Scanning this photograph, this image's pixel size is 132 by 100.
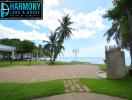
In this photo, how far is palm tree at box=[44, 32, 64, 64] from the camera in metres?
49.1

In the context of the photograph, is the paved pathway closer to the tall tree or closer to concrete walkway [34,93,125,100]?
the tall tree

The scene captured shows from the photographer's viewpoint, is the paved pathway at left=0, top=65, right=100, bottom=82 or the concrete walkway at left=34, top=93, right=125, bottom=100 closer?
the concrete walkway at left=34, top=93, right=125, bottom=100

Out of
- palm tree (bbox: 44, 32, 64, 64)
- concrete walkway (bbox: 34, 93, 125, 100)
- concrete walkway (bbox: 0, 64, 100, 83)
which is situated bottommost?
concrete walkway (bbox: 0, 64, 100, 83)

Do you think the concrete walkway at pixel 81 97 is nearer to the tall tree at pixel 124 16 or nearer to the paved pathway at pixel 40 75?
the paved pathway at pixel 40 75

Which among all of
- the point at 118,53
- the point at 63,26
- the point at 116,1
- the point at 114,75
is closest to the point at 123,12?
the point at 116,1

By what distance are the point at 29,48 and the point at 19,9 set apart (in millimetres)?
63391

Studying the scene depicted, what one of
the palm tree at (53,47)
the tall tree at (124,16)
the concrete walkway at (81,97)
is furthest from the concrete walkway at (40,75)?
the palm tree at (53,47)

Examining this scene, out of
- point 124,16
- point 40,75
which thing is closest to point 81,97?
point 40,75

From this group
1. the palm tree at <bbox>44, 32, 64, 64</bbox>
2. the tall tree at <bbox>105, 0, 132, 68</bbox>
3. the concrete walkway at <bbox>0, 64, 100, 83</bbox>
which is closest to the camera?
the concrete walkway at <bbox>0, 64, 100, 83</bbox>

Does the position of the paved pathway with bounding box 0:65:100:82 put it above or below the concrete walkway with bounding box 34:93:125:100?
below

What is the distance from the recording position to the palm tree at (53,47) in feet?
161

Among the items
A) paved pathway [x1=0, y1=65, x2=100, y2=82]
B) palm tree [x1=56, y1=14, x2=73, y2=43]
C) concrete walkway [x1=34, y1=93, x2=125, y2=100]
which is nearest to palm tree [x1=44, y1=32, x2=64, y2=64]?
palm tree [x1=56, y1=14, x2=73, y2=43]

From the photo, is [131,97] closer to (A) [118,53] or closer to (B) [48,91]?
(B) [48,91]

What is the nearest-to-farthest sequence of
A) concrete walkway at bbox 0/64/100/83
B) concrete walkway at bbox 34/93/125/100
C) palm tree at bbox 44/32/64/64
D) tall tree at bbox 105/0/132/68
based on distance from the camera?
concrete walkway at bbox 34/93/125/100
concrete walkway at bbox 0/64/100/83
tall tree at bbox 105/0/132/68
palm tree at bbox 44/32/64/64
